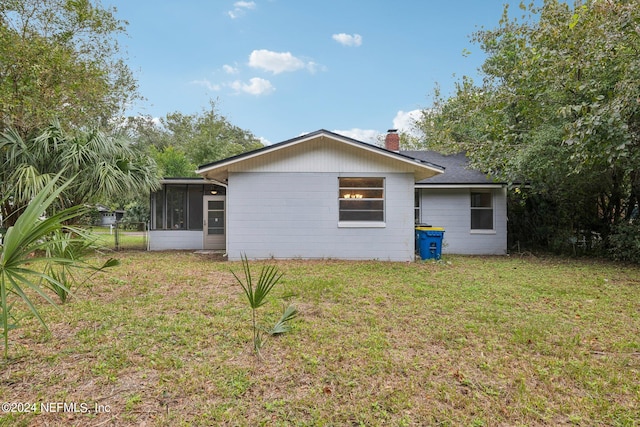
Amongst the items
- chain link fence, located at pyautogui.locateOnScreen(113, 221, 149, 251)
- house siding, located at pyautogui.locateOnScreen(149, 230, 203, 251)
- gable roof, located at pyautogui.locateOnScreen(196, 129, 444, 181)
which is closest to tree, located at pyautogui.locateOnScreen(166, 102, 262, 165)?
chain link fence, located at pyautogui.locateOnScreen(113, 221, 149, 251)

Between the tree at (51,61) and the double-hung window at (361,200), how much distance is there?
7.80 metres

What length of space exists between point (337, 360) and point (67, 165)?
7.61m

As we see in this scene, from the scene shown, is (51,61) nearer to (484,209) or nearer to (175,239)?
(175,239)

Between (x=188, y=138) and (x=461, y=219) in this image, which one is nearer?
Answer: (x=461, y=219)

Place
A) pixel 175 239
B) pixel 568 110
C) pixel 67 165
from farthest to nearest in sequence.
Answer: pixel 175 239
pixel 67 165
pixel 568 110

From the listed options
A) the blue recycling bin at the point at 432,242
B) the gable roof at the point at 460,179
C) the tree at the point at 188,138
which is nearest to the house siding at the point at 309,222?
the blue recycling bin at the point at 432,242

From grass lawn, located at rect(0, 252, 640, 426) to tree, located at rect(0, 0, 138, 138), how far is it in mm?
5754

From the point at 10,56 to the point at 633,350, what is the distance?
1300 centimetres

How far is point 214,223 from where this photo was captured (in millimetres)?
12070

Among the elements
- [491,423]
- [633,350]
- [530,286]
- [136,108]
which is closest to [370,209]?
[530,286]

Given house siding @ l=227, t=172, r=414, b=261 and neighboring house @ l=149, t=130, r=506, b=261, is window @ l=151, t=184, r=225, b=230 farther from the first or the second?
house siding @ l=227, t=172, r=414, b=261

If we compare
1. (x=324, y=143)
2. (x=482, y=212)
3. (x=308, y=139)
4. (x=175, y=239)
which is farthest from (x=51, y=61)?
(x=482, y=212)

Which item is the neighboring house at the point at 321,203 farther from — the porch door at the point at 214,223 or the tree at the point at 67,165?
the porch door at the point at 214,223

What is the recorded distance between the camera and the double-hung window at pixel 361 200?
9.21 meters
